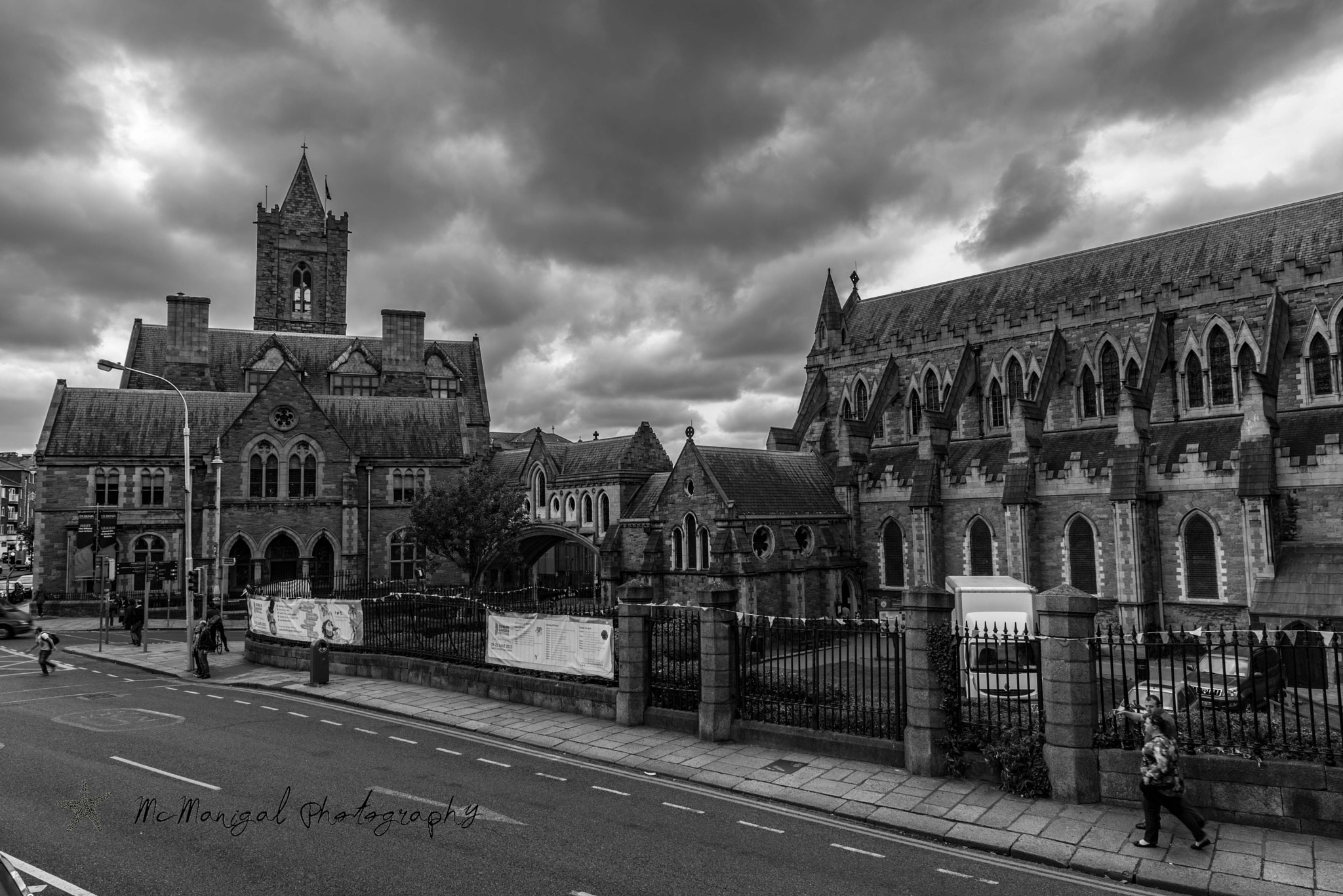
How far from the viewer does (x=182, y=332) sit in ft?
172

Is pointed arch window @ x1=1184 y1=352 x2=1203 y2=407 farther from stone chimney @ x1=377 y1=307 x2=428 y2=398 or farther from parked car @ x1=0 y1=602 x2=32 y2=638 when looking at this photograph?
parked car @ x1=0 y1=602 x2=32 y2=638

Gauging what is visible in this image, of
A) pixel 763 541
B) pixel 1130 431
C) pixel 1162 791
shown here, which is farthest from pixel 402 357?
pixel 1162 791

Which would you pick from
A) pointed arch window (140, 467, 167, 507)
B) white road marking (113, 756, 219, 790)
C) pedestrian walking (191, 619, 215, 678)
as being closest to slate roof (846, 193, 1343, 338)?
pedestrian walking (191, 619, 215, 678)

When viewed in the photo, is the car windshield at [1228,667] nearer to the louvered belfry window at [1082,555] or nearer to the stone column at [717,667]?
the stone column at [717,667]

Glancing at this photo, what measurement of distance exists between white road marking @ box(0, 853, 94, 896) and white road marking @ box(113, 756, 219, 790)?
112 inches

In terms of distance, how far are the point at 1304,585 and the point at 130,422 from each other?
51.8 metres

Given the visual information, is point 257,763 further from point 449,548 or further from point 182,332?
point 182,332

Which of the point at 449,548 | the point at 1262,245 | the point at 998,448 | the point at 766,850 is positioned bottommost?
the point at 766,850

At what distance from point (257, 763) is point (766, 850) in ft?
27.3

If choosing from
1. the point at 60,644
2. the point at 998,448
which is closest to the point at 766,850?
the point at 998,448

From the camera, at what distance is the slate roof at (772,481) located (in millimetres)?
31547

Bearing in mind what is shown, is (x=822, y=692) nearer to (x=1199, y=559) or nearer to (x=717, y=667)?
(x=717, y=667)

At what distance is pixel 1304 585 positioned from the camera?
23578mm

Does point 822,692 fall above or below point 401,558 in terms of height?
below
